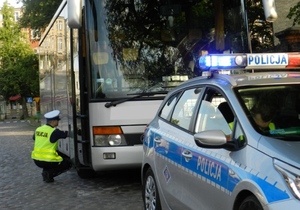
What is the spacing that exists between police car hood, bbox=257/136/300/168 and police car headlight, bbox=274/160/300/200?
4cm

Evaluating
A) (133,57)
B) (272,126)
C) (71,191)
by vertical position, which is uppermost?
(133,57)

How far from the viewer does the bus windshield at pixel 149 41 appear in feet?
27.6

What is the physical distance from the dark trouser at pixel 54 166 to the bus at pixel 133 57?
1615 millimetres

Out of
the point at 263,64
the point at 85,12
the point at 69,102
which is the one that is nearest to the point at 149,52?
the point at 85,12

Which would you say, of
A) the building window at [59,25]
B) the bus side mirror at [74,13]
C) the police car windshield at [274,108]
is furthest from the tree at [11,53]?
the police car windshield at [274,108]

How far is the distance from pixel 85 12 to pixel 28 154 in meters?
9.75

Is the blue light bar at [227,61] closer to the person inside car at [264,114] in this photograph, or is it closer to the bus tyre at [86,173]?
the person inside car at [264,114]

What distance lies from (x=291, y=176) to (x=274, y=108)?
1164 mm

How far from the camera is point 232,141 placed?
162 inches

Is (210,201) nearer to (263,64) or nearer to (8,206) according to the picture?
(263,64)

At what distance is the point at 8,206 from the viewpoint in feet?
26.3

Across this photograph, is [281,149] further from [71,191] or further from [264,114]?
[71,191]

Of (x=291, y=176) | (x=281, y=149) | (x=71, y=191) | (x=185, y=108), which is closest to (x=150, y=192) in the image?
(x=185, y=108)

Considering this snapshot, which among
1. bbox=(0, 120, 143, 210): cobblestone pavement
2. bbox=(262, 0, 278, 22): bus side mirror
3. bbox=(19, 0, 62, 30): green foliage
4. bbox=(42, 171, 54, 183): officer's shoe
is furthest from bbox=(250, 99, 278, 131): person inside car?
bbox=(19, 0, 62, 30): green foliage
